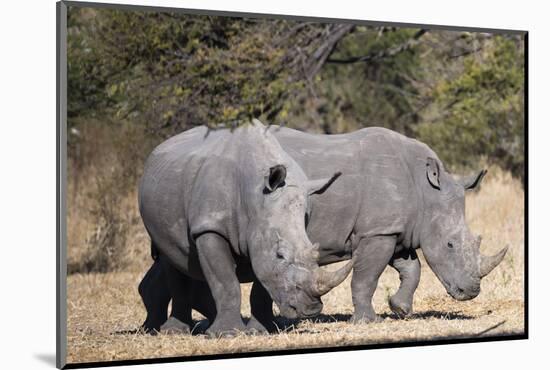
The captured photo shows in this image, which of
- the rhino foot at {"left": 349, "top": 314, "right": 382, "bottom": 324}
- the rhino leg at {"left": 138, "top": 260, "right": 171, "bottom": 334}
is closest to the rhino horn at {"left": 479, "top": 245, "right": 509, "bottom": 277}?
the rhino foot at {"left": 349, "top": 314, "right": 382, "bottom": 324}

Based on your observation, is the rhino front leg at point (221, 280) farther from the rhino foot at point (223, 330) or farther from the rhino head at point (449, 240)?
the rhino head at point (449, 240)

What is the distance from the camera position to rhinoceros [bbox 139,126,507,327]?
11148mm

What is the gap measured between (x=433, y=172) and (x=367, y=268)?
103cm

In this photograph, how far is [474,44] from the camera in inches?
645

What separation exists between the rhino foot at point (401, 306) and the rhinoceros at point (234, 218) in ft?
4.36

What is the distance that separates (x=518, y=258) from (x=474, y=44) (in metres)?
2.87

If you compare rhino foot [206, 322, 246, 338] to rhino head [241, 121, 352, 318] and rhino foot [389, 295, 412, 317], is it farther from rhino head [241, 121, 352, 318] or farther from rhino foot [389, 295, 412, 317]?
rhino foot [389, 295, 412, 317]

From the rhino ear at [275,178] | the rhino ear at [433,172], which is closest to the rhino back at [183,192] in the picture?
the rhino ear at [275,178]

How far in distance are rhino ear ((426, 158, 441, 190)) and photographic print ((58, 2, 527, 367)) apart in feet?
0.04

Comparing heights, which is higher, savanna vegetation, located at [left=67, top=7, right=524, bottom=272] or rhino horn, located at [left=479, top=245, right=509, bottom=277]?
savanna vegetation, located at [left=67, top=7, right=524, bottom=272]

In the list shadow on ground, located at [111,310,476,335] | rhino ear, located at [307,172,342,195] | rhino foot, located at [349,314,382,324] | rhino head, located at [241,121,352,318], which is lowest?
shadow on ground, located at [111,310,476,335]

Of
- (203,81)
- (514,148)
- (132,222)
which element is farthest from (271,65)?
(514,148)

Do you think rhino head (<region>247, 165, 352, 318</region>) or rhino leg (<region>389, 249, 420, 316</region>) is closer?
rhino head (<region>247, 165, 352, 318</region>)

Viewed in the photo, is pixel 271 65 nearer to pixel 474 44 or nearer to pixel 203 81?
pixel 203 81
